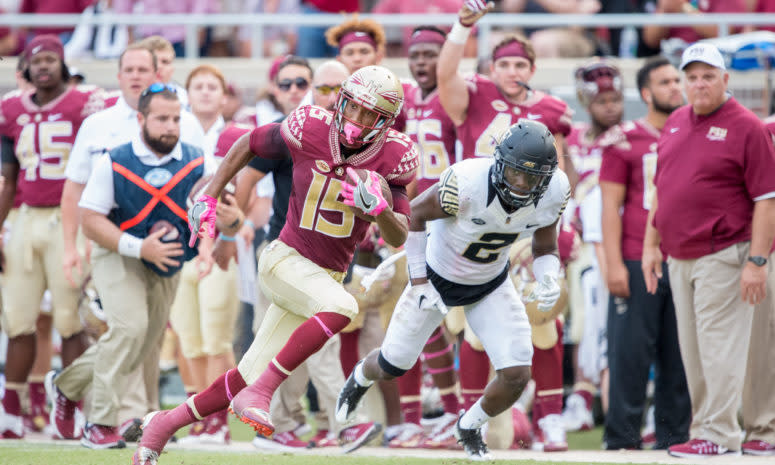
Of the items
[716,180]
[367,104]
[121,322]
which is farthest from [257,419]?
[716,180]

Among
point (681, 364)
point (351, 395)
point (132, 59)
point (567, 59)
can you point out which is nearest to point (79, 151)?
point (132, 59)

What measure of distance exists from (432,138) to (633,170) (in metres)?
1.38

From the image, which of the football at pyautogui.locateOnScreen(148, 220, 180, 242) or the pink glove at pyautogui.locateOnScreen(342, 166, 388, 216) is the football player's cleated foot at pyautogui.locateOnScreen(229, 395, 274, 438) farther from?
the football at pyautogui.locateOnScreen(148, 220, 180, 242)

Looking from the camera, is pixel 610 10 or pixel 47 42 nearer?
pixel 47 42

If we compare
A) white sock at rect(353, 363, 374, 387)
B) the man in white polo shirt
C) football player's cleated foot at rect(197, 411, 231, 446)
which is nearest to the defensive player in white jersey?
white sock at rect(353, 363, 374, 387)

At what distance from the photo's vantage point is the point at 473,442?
6.48 meters

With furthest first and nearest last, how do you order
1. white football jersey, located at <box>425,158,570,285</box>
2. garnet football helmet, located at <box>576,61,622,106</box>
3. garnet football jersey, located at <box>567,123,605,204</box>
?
1. garnet football jersey, located at <box>567,123,605,204</box>
2. garnet football helmet, located at <box>576,61,622,106</box>
3. white football jersey, located at <box>425,158,570,285</box>

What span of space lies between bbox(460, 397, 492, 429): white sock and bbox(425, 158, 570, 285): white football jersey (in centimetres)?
69

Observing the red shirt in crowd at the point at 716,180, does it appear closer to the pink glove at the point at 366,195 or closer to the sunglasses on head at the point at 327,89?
the sunglasses on head at the point at 327,89

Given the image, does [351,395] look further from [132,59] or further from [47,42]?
[47,42]

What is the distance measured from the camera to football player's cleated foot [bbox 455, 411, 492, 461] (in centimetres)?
646

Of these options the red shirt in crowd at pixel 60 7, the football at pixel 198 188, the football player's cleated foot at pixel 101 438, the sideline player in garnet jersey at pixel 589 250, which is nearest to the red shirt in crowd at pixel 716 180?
the sideline player in garnet jersey at pixel 589 250

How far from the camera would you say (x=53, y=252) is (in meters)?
8.22

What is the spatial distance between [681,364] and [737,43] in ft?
9.94
